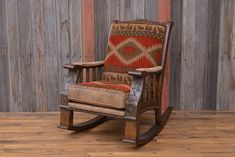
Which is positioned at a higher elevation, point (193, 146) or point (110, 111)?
point (110, 111)

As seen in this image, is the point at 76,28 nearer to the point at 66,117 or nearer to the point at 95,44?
the point at 95,44

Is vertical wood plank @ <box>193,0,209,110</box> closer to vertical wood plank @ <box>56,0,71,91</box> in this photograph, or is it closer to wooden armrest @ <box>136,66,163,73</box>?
wooden armrest @ <box>136,66,163,73</box>

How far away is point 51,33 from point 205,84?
1.65 m

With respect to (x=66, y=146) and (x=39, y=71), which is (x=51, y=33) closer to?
(x=39, y=71)

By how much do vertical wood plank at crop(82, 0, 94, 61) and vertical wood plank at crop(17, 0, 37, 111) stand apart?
530 mm

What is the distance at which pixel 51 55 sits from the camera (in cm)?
350

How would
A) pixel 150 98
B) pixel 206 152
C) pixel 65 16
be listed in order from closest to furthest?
pixel 206 152 < pixel 150 98 < pixel 65 16

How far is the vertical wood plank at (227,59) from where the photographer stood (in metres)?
3.42

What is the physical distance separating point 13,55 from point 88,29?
807 millimetres

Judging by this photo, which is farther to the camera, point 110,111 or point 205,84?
point 205,84

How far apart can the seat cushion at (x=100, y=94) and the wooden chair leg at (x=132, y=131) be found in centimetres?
13

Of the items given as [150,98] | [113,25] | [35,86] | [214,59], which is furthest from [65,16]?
[214,59]

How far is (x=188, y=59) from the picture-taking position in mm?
3492

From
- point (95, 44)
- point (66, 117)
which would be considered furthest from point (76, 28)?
point (66, 117)
